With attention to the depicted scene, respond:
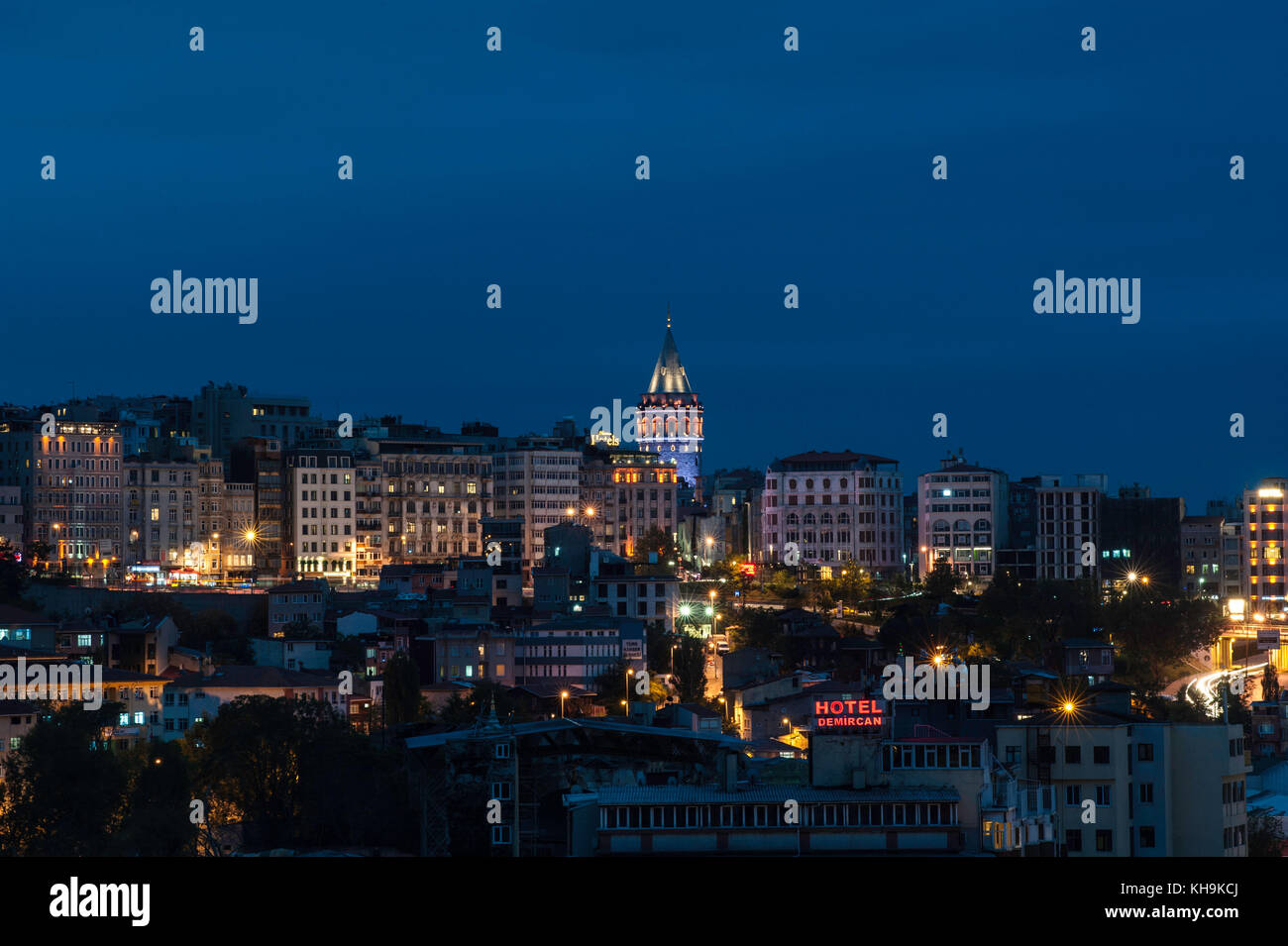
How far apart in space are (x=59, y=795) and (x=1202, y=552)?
315 ft

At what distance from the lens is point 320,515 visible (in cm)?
10756

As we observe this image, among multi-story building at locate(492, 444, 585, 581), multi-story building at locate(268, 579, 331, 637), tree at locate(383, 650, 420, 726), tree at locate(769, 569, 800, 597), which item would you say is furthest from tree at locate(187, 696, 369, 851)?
multi-story building at locate(492, 444, 585, 581)

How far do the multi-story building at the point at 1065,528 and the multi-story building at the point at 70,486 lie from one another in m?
54.5

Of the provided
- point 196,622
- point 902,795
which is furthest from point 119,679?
point 902,795

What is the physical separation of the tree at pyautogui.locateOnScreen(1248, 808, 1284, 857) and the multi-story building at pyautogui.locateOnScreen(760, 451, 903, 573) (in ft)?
257

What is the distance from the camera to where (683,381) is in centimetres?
18000

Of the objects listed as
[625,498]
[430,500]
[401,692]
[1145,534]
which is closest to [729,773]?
[401,692]

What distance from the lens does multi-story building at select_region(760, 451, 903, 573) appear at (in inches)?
4865

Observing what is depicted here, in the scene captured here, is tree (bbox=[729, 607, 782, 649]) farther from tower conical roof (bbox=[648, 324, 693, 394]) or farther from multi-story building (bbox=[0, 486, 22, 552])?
tower conical roof (bbox=[648, 324, 693, 394])

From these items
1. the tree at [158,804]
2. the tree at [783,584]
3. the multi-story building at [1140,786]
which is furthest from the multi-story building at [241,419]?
the multi-story building at [1140,786]

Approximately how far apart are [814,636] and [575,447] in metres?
46.7

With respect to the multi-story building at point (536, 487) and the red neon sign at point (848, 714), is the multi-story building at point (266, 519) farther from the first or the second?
the red neon sign at point (848, 714)

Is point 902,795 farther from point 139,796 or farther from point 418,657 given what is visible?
point 418,657

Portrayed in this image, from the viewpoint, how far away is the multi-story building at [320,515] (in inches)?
4203
